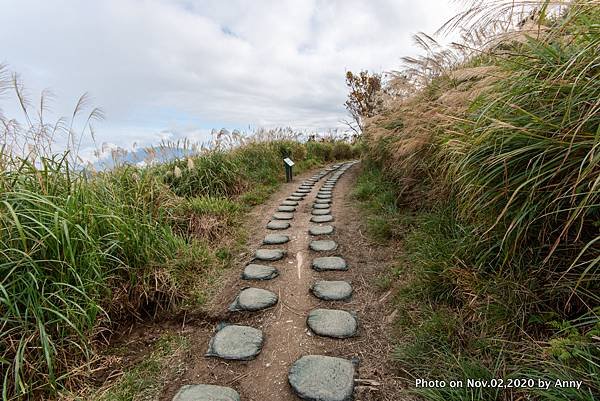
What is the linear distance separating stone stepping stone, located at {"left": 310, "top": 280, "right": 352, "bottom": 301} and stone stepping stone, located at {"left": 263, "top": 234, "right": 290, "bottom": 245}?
0.85 metres

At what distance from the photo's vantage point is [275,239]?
9.87 ft

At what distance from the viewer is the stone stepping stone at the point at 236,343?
5.02 feet

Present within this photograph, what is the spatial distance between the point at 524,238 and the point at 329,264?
1.46 meters

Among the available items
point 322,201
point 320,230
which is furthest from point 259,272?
point 322,201

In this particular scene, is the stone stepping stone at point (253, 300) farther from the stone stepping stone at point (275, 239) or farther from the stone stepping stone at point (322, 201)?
the stone stepping stone at point (322, 201)

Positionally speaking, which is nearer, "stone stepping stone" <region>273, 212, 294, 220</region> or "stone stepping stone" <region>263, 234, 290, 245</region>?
"stone stepping stone" <region>263, 234, 290, 245</region>

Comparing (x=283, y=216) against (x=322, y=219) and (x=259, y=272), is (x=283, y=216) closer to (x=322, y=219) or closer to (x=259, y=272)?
(x=322, y=219)

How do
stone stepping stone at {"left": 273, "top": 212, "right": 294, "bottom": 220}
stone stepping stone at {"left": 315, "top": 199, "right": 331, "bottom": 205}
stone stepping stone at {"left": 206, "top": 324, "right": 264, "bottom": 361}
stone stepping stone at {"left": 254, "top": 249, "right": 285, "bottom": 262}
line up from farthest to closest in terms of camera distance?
stone stepping stone at {"left": 315, "top": 199, "right": 331, "bottom": 205} < stone stepping stone at {"left": 273, "top": 212, "right": 294, "bottom": 220} < stone stepping stone at {"left": 254, "top": 249, "right": 285, "bottom": 262} < stone stepping stone at {"left": 206, "top": 324, "right": 264, "bottom": 361}

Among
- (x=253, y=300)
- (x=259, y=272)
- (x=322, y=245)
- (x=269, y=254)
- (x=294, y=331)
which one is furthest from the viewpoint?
(x=322, y=245)

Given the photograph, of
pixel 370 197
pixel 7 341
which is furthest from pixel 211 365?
pixel 370 197

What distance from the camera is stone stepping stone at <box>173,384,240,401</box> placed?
125 centimetres

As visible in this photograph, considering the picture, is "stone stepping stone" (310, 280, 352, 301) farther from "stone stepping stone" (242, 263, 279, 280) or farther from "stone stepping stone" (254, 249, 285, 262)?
"stone stepping stone" (254, 249, 285, 262)

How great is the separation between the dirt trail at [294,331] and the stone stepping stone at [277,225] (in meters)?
0.37

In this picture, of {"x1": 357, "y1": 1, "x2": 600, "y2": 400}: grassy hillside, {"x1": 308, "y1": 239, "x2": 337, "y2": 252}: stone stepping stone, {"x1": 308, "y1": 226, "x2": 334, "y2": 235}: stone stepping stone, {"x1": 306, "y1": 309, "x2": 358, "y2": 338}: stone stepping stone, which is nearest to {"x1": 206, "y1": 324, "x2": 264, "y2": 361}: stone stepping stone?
{"x1": 306, "y1": 309, "x2": 358, "y2": 338}: stone stepping stone
